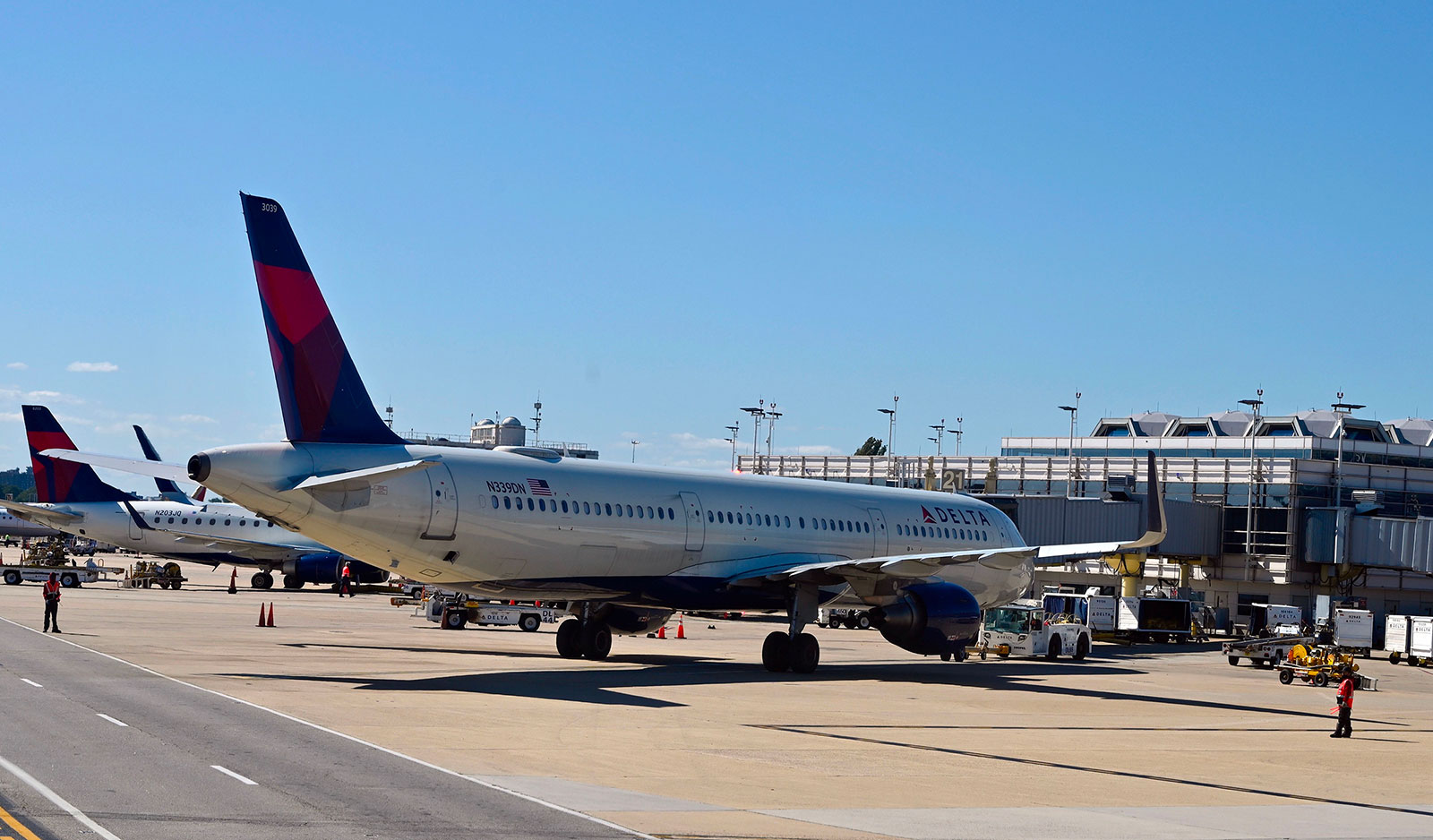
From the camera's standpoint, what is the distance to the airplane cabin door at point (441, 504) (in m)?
27.7

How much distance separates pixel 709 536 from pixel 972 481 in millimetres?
51276

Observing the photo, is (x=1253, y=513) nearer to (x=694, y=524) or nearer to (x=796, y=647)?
(x=796, y=647)

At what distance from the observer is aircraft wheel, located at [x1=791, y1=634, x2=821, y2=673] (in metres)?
33.7

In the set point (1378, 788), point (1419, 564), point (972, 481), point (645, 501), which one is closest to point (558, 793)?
point (1378, 788)

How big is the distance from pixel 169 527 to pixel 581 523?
172 ft

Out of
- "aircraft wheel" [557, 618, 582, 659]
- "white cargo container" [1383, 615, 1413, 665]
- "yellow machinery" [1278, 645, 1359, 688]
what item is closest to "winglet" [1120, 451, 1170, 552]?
"yellow machinery" [1278, 645, 1359, 688]

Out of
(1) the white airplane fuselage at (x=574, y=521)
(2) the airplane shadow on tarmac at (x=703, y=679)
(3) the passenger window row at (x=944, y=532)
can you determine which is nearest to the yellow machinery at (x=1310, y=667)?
(2) the airplane shadow on tarmac at (x=703, y=679)

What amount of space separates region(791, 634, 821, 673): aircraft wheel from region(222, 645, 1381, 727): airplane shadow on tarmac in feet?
0.90

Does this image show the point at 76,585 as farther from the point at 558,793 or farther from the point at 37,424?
the point at 558,793

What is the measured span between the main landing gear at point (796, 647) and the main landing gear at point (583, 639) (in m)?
4.18

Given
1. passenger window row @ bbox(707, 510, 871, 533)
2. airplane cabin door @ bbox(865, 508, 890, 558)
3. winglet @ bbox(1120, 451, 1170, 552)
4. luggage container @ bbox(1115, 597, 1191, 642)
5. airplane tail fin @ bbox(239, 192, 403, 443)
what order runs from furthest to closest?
luggage container @ bbox(1115, 597, 1191, 642) < airplane cabin door @ bbox(865, 508, 890, 558) < passenger window row @ bbox(707, 510, 871, 533) < winglet @ bbox(1120, 451, 1170, 552) < airplane tail fin @ bbox(239, 192, 403, 443)

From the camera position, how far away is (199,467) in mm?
25234

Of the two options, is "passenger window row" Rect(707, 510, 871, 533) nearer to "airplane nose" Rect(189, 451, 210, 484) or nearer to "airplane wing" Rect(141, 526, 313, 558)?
"airplane nose" Rect(189, 451, 210, 484)

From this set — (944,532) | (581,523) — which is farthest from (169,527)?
(581,523)
